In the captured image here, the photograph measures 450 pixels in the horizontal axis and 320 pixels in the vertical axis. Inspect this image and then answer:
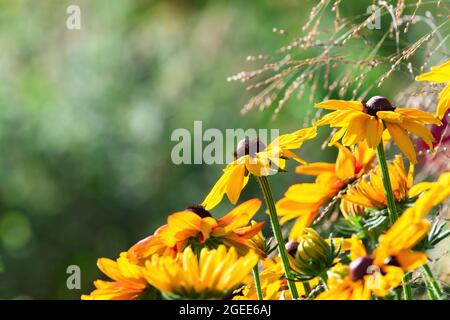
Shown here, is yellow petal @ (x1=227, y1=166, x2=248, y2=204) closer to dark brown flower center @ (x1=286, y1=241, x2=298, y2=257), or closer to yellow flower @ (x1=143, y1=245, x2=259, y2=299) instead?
dark brown flower center @ (x1=286, y1=241, x2=298, y2=257)

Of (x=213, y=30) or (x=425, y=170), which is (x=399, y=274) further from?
(x=213, y=30)

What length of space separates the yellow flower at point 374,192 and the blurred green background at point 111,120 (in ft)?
6.50

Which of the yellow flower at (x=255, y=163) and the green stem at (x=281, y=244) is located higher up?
the yellow flower at (x=255, y=163)

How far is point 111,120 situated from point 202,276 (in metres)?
2.66

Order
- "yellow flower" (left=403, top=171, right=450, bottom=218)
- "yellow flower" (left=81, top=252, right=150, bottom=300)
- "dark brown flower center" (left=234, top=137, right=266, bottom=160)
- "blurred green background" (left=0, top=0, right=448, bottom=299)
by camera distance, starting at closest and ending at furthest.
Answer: "yellow flower" (left=403, top=171, right=450, bottom=218)
"yellow flower" (left=81, top=252, right=150, bottom=300)
"dark brown flower center" (left=234, top=137, right=266, bottom=160)
"blurred green background" (left=0, top=0, right=448, bottom=299)

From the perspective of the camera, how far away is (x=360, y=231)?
67cm

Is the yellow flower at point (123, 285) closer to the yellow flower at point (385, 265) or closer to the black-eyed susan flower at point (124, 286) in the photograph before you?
the black-eyed susan flower at point (124, 286)

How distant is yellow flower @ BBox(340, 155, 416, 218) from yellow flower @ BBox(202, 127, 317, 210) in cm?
5

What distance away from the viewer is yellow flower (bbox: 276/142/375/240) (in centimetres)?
76

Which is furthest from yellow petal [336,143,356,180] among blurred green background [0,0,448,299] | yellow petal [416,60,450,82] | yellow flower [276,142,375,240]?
blurred green background [0,0,448,299]

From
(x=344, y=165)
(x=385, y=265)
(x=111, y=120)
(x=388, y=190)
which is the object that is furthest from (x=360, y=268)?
(x=111, y=120)

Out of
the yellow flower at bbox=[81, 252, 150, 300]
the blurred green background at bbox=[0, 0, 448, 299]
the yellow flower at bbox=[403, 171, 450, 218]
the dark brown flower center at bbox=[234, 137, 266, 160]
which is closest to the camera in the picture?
the yellow flower at bbox=[403, 171, 450, 218]

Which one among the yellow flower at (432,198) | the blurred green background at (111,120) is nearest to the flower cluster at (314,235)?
the yellow flower at (432,198)

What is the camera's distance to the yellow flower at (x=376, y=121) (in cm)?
69
